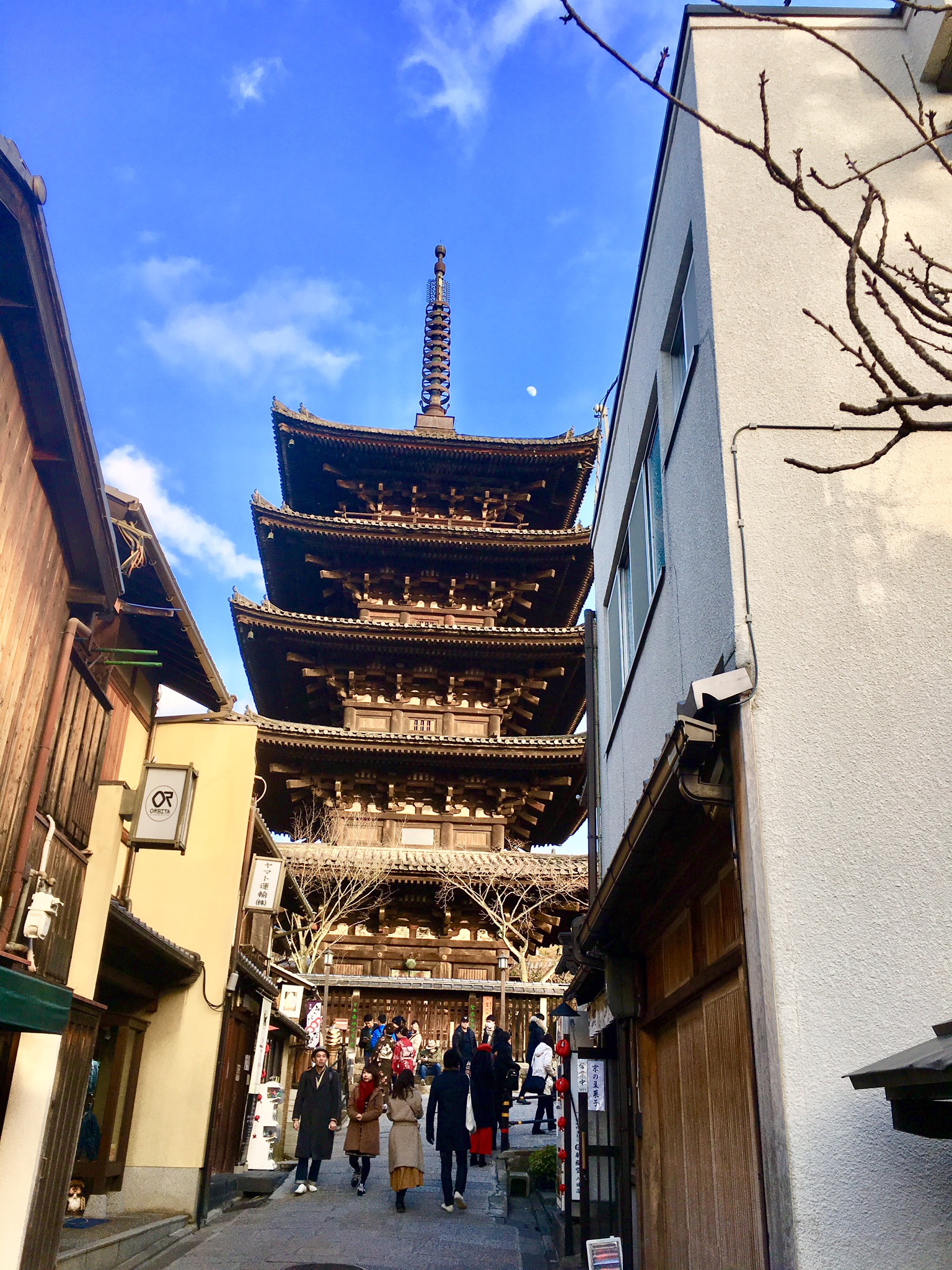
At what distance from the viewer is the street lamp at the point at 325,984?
868 inches

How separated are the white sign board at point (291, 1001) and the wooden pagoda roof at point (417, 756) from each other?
7290 millimetres

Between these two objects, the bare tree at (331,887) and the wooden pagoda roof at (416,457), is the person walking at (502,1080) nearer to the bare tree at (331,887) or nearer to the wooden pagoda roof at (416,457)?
the bare tree at (331,887)

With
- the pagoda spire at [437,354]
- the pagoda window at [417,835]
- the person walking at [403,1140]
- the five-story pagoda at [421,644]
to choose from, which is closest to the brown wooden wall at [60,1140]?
the person walking at [403,1140]

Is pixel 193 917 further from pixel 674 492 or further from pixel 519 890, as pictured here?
pixel 519 890

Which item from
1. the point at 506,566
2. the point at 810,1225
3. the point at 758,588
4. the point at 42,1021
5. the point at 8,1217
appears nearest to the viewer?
the point at 810,1225

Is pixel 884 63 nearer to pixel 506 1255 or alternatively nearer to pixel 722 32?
pixel 722 32

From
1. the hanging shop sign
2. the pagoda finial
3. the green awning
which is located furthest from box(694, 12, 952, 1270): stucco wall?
the pagoda finial

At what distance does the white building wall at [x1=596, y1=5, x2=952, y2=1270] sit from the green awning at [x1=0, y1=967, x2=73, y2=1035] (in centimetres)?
401

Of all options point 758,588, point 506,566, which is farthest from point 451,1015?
point 758,588

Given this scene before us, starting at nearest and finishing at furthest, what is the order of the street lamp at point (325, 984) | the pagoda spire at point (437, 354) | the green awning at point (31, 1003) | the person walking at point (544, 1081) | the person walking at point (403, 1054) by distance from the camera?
the green awning at point (31, 1003) → the person walking at point (403, 1054) → the person walking at point (544, 1081) → the street lamp at point (325, 984) → the pagoda spire at point (437, 354)

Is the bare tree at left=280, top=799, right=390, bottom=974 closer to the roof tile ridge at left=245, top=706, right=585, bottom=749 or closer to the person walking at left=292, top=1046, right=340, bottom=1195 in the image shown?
the roof tile ridge at left=245, top=706, right=585, bottom=749

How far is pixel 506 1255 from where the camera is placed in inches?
365

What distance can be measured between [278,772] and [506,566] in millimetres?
8479

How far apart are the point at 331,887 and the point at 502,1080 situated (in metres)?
8.65
